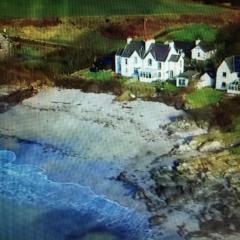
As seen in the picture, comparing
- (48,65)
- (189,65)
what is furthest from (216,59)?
(48,65)

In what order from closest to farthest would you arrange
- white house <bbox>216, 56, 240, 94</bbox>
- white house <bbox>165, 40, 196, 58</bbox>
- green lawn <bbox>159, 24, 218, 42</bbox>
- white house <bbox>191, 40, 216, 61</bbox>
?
white house <bbox>216, 56, 240, 94</bbox>, white house <bbox>191, 40, 216, 61</bbox>, white house <bbox>165, 40, 196, 58</bbox>, green lawn <bbox>159, 24, 218, 42</bbox>

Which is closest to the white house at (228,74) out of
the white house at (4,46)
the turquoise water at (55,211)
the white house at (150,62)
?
the white house at (150,62)

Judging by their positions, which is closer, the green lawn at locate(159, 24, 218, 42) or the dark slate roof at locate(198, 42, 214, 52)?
the dark slate roof at locate(198, 42, 214, 52)

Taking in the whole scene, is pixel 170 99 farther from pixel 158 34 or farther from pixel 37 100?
pixel 158 34

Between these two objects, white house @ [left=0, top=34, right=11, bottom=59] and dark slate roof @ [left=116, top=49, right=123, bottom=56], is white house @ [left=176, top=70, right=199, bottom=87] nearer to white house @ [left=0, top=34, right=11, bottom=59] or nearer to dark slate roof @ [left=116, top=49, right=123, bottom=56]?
dark slate roof @ [left=116, top=49, right=123, bottom=56]

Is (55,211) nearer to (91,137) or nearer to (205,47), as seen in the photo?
(91,137)

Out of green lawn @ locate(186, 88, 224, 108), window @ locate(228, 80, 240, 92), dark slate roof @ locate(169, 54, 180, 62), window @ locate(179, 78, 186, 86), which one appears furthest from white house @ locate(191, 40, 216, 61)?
window @ locate(228, 80, 240, 92)
